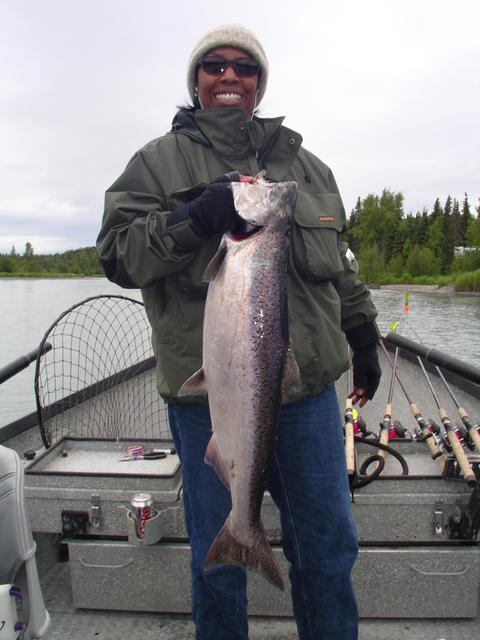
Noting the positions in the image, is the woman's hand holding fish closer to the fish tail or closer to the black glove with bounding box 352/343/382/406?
the black glove with bounding box 352/343/382/406

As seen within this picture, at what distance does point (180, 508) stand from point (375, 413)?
3598 millimetres

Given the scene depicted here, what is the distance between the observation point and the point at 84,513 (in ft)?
9.61

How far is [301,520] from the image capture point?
2.26m

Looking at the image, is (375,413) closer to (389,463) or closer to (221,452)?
(389,463)

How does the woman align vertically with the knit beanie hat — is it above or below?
below

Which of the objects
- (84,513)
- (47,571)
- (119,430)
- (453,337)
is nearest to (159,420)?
(119,430)

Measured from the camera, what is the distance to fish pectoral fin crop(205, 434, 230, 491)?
206 centimetres

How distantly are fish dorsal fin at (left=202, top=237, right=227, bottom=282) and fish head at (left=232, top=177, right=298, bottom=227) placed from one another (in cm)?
15

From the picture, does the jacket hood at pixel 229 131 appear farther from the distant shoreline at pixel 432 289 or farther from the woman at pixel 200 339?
the distant shoreline at pixel 432 289

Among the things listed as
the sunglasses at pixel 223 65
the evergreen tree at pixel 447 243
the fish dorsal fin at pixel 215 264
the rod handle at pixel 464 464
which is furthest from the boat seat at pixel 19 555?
the evergreen tree at pixel 447 243

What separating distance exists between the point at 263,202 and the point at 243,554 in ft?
4.51

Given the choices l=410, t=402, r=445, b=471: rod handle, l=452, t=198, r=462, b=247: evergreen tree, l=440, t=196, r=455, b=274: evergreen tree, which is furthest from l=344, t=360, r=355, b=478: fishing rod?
l=452, t=198, r=462, b=247: evergreen tree

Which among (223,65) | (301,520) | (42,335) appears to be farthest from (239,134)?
(42,335)

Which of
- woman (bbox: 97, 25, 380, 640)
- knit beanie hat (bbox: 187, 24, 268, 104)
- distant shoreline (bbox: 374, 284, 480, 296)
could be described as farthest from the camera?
distant shoreline (bbox: 374, 284, 480, 296)
